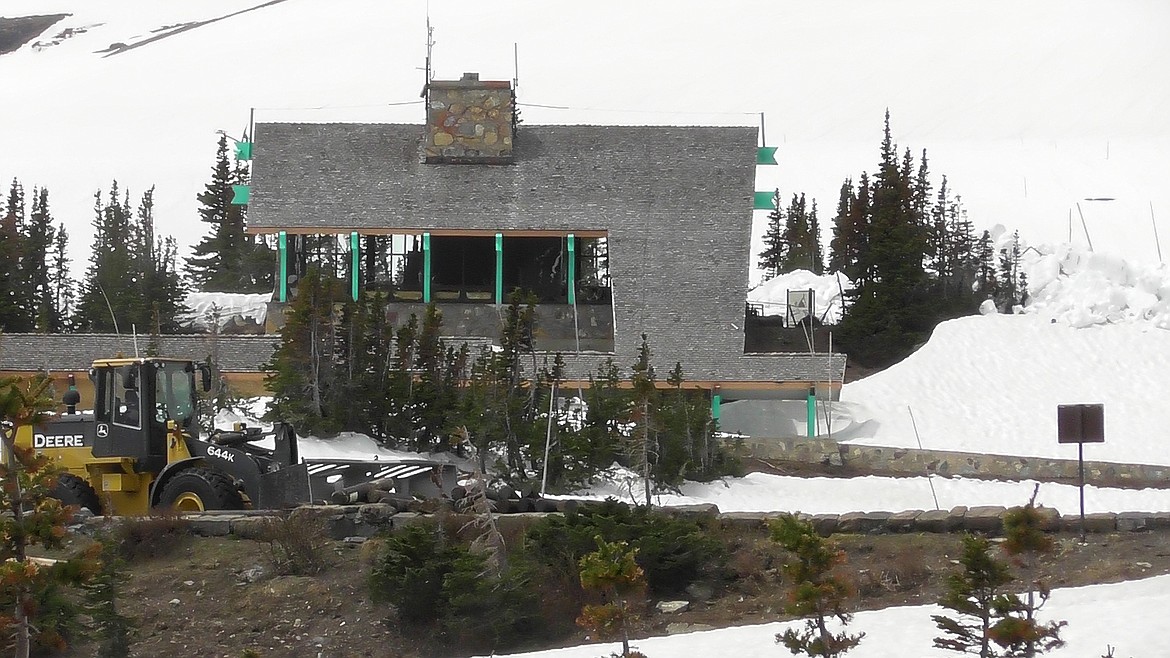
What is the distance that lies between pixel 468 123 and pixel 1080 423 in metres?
26.6

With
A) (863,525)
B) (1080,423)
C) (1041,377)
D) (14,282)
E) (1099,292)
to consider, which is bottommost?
(863,525)

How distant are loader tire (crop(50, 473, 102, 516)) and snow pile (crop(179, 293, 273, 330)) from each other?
19.9 m

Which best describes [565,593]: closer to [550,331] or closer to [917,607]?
[917,607]

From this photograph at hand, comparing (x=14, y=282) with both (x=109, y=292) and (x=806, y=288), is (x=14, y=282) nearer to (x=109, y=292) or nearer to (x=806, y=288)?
(x=109, y=292)

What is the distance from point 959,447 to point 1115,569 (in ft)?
62.8

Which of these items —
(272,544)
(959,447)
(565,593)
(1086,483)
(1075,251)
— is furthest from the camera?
(1075,251)

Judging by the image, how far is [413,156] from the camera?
4219 centimetres

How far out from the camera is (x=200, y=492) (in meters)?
19.8

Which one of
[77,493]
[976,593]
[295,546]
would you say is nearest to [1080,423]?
[976,593]

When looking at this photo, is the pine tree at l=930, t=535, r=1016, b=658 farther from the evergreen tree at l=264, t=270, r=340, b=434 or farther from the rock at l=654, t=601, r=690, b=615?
the evergreen tree at l=264, t=270, r=340, b=434

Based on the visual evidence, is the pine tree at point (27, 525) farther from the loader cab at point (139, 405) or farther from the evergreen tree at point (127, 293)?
the evergreen tree at point (127, 293)

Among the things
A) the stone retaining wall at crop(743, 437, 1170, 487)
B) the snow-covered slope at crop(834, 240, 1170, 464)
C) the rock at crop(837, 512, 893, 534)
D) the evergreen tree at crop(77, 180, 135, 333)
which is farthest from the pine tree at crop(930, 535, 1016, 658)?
the evergreen tree at crop(77, 180, 135, 333)

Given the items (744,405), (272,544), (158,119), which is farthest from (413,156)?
(158,119)

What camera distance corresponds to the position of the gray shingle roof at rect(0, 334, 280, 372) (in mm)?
32625
